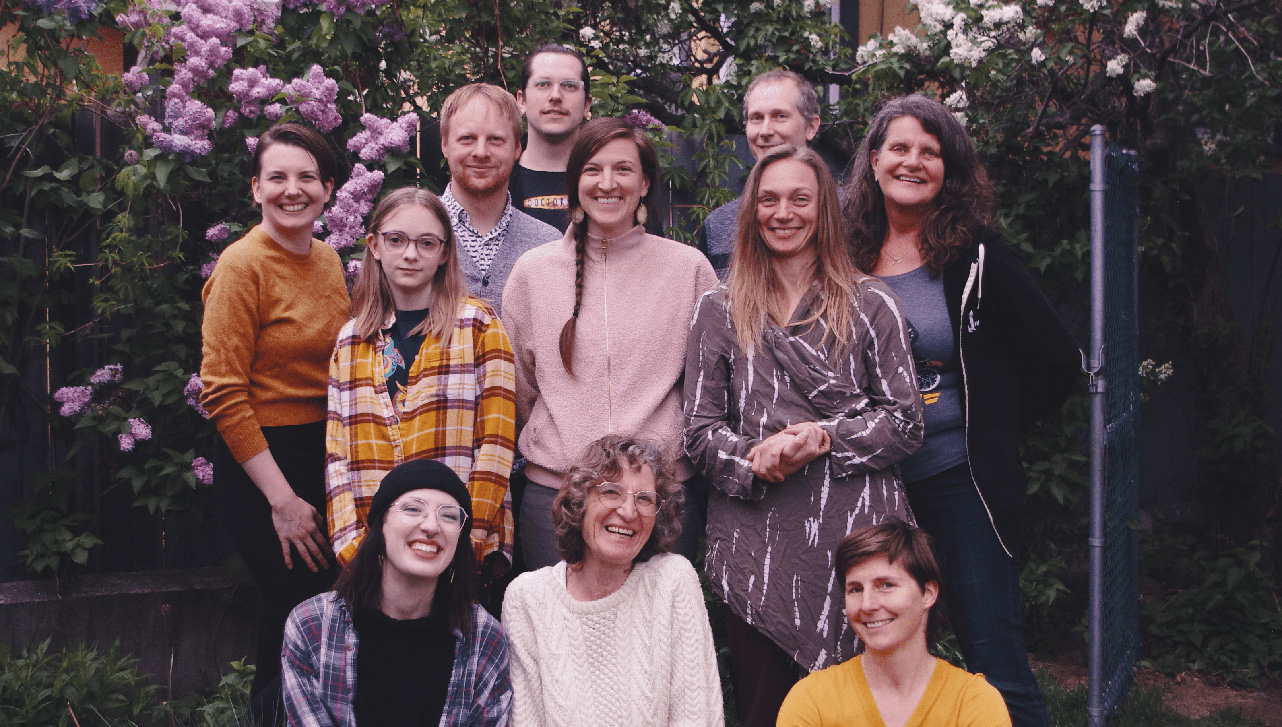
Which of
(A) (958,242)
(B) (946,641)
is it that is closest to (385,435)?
(A) (958,242)

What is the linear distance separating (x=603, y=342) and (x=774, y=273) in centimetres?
47

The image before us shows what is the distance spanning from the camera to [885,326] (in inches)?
97.7

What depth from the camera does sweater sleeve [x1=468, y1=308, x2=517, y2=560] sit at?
2.65 meters

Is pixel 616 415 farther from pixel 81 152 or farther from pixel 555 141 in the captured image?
pixel 81 152

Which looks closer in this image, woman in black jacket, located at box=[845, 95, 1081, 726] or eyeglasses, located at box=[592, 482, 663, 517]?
eyeglasses, located at box=[592, 482, 663, 517]

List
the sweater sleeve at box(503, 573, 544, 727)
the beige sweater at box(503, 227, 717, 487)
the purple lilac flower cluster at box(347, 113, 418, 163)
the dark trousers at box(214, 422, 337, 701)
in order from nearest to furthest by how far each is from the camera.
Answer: the sweater sleeve at box(503, 573, 544, 727)
the beige sweater at box(503, 227, 717, 487)
the dark trousers at box(214, 422, 337, 701)
the purple lilac flower cluster at box(347, 113, 418, 163)

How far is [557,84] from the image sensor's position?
3488mm

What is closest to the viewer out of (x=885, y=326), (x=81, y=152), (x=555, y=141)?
(x=885, y=326)

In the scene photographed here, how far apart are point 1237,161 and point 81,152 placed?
15.4ft

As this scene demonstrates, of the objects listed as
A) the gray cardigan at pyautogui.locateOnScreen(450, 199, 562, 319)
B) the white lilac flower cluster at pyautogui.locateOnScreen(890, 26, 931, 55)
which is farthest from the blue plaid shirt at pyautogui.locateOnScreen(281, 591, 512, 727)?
the white lilac flower cluster at pyautogui.locateOnScreen(890, 26, 931, 55)

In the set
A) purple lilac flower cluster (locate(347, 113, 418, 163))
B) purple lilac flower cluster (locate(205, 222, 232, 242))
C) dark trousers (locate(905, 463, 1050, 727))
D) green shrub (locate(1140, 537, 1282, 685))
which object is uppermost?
purple lilac flower cluster (locate(347, 113, 418, 163))

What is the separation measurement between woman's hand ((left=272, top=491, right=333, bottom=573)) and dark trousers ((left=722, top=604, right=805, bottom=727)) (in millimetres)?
1113

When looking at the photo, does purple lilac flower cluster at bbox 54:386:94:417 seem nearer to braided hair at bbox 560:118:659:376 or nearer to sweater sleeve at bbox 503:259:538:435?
sweater sleeve at bbox 503:259:538:435

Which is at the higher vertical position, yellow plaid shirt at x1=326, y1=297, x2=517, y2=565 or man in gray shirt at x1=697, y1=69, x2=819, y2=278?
man in gray shirt at x1=697, y1=69, x2=819, y2=278
